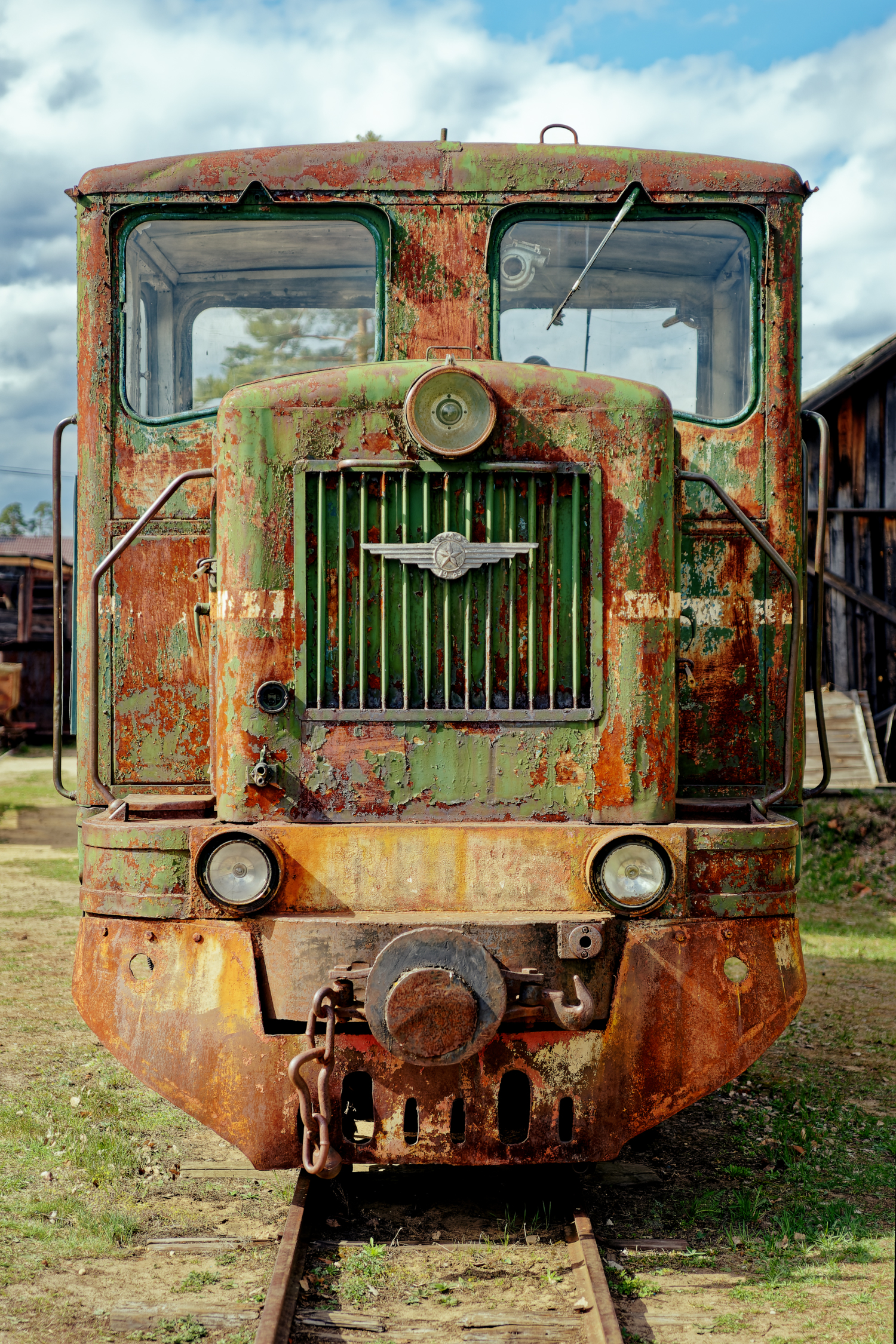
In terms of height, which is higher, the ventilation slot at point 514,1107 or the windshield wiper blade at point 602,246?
the windshield wiper blade at point 602,246

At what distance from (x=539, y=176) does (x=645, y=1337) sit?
12.3 ft

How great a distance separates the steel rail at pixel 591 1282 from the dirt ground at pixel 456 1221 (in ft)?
0.19

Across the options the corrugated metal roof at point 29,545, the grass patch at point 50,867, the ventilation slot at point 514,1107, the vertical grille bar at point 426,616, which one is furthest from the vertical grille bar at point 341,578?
the corrugated metal roof at point 29,545

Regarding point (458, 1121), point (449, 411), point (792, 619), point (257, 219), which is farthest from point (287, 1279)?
point (257, 219)

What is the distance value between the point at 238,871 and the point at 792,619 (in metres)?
2.19

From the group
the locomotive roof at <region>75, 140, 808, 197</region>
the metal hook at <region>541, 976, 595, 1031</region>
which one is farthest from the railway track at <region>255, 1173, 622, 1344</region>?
the locomotive roof at <region>75, 140, 808, 197</region>

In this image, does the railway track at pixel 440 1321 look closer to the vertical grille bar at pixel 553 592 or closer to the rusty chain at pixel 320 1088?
the rusty chain at pixel 320 1088

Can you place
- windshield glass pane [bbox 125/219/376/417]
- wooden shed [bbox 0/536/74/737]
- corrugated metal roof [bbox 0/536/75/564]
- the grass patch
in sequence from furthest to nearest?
corrugated metal roof [bbox 0/536/75/564] < wooden shed [bbox 0/536/74/737] < the grass patch < windshield glass pane [bbox 125/219/376/417]

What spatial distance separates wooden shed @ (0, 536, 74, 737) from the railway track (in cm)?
2218

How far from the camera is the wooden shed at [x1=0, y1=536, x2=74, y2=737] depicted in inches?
1029

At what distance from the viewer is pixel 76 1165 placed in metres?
4.52

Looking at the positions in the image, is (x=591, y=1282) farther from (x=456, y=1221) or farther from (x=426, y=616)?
(x=426, y=616)

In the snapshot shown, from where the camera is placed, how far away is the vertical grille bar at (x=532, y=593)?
12.2 ft

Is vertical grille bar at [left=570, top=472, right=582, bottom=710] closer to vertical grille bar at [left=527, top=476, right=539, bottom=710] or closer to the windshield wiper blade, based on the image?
vertical grille bar at [left=527, top=476, right=539, bottom=710]
